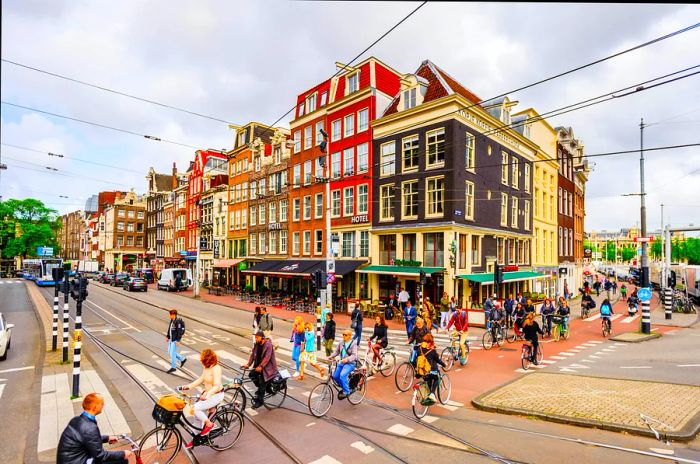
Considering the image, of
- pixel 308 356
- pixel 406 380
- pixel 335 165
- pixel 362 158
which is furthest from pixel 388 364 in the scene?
pixel 335 165

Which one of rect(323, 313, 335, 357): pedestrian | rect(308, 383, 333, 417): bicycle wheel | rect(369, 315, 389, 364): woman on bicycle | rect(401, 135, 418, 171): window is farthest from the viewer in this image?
rect(401, 135, 418, 171): window

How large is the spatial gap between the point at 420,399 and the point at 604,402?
14.1ft

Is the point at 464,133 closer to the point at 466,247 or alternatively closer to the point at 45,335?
the point at 466,247

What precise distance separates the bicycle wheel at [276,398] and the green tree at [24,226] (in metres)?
74.5

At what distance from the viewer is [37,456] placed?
271 inches

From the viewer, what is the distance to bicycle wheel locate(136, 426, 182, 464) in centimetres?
655

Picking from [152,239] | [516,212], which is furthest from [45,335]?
[152,239]

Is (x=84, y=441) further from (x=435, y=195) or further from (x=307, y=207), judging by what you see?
(x=307, y=207)

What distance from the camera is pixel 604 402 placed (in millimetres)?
9102

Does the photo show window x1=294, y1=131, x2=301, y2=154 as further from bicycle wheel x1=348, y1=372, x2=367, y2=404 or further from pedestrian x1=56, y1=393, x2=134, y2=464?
pedestrian x1=56, y1=393, x2=134, y2=464

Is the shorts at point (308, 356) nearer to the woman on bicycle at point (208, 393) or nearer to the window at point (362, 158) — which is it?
the woman on bicycle at point (208, 393)

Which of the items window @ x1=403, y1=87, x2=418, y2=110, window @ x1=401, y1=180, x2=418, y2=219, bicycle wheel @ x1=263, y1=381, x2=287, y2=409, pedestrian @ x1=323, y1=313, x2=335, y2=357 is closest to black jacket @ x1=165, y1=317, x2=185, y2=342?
bicycle wheel @ x1=263, y1=381, x2=287, y2=409

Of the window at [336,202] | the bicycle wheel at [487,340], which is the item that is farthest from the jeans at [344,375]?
the window at [336,202]

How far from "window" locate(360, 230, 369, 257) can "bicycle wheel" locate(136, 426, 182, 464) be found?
22848 millimetres
